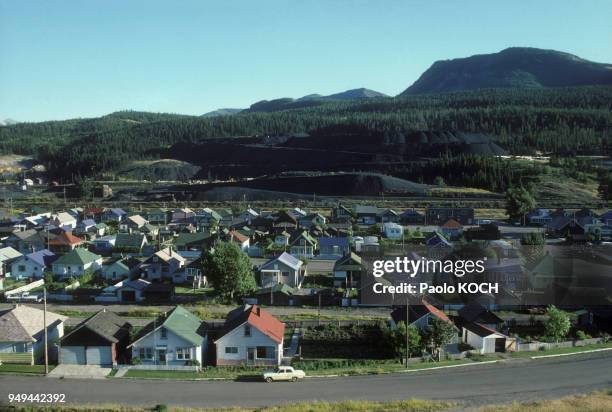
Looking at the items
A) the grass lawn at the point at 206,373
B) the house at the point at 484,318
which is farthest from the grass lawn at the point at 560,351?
the grass lawn at the point at 206,373

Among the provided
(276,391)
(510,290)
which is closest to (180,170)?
(510,290)

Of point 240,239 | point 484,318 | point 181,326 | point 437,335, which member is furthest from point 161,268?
point 484,318

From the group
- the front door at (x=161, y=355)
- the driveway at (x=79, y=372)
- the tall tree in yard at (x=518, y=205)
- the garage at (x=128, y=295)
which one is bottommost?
the garage at (x=128, y=295)

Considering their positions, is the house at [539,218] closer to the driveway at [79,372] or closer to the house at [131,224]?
the house at [131,224]

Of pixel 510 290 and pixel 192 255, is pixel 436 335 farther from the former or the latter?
pixel 192 255

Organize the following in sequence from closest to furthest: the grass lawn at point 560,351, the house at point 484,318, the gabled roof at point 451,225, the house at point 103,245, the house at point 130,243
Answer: the grass lawn at point 560,351
the house at point 484,318
the house at point 130,243
the house at point 103,245
the gabled roof at point 451,225

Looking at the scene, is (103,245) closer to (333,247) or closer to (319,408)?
(333,247)

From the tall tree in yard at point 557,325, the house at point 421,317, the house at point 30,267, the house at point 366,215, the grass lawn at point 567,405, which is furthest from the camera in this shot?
the house at point 366,215
